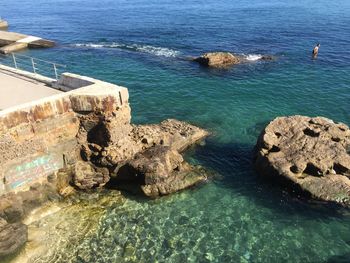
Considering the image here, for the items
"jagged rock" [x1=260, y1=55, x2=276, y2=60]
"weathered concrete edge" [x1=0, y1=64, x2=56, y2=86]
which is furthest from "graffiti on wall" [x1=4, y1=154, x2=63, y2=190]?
"jagged rock" [x1=260, y1=55, x2=276, y2=60]

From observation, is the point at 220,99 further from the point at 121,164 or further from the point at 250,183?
the point at 121,164

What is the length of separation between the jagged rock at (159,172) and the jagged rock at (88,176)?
0.86 meters

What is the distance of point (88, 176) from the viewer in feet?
70.5

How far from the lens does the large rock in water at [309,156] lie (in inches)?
795

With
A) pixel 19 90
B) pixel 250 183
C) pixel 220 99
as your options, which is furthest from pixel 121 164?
pixel 220 99

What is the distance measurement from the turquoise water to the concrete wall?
4927mm

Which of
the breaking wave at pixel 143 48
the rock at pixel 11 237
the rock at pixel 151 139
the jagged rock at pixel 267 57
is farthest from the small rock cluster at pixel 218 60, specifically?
the rock at pixel 11 237

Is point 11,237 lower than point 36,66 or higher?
lower

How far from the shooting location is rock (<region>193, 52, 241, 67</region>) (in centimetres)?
4072

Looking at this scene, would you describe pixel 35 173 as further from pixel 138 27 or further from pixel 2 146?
pixel 138 27

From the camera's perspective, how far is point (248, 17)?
6825 centimetres

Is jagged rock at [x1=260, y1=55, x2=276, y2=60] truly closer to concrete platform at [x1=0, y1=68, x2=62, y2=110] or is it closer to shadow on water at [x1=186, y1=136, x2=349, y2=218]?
shadow on water at [x1=186, y1=136, x2=349, y2=218]

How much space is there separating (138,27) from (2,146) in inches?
1830

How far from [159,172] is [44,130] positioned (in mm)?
6904
